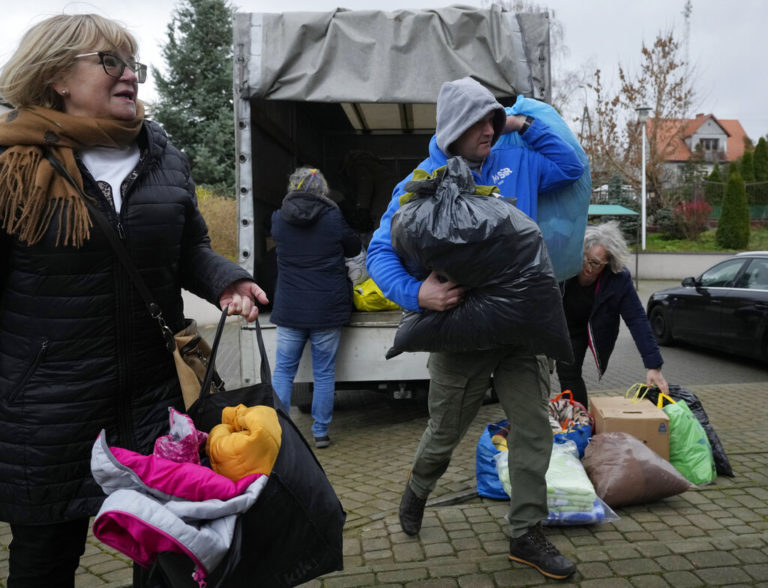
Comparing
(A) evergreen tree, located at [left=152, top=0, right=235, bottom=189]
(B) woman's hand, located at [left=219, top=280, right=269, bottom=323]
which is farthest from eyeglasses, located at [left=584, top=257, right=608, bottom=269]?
(A) evergreen tree, located at [left=152, top=0, right=235, bottom=189]

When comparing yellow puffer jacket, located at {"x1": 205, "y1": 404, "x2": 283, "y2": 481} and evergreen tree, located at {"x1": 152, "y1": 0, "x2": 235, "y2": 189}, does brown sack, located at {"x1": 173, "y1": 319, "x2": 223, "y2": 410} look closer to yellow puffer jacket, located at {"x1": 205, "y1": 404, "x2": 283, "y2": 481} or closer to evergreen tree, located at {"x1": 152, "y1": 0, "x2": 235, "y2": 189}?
yellow puffer jacket, located at {"x1": 205, "y1": 404, "x2": 283, "y2": 481}

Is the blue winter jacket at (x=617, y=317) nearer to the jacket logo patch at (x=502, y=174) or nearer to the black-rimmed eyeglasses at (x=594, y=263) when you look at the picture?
the black-rimmed eyeglasses at (x=594, y=263)

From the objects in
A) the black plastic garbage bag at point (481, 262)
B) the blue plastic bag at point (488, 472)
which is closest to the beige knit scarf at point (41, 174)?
the black plastic garbage bag at point (481, 262)

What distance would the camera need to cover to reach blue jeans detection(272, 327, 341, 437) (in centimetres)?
517

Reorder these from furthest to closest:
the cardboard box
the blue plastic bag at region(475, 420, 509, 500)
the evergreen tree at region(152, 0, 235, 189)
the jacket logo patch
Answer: the evergreen tree at region(152, 0, 235, 189) → the cardboard box → the blue plastic bag at region(475, 420, 509, 500) → the jacket logo patch

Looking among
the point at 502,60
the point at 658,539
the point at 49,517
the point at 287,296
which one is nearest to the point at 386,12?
the point at 502,60

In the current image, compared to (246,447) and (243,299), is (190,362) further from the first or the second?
(246,447)

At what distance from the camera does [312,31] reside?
515 centimetres

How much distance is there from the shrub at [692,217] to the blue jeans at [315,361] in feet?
89.0

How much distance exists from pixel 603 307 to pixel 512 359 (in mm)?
1749

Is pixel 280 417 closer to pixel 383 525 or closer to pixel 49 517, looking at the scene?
pixel 49 517

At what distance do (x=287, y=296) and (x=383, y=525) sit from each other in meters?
2.09

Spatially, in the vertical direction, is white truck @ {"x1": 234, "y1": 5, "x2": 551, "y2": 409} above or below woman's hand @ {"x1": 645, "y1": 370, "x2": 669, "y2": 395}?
above

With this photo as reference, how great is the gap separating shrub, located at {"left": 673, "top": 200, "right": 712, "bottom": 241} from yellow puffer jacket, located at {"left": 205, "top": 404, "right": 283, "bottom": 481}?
98.8 feet
